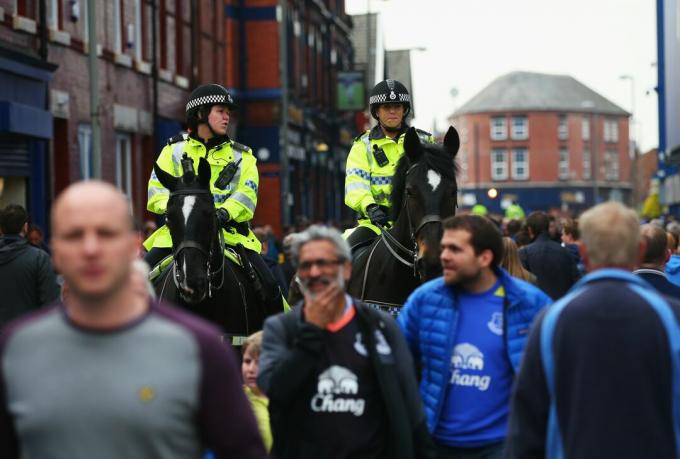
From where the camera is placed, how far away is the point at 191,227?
10172 millimetres

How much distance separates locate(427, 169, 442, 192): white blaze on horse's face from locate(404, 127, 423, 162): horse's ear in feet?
0.84

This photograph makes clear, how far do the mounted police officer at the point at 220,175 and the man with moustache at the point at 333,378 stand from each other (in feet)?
16.8

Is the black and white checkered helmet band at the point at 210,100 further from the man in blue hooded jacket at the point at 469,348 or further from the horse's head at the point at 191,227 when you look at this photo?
the man in blue hooded jacket at the point at 469,348

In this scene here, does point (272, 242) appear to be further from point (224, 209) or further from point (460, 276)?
point (460, 276)

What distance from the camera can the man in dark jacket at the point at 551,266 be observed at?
14317mm

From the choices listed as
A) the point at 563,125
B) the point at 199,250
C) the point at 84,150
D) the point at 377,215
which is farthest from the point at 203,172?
the point at 563,125

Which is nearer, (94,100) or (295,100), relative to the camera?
(94,100)

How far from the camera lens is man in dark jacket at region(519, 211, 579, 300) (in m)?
14.3

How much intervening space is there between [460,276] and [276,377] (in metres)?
1.39

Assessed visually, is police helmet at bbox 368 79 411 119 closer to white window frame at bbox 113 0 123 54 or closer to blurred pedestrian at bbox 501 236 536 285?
blurred pedestrian at bbox 501 236 536 285

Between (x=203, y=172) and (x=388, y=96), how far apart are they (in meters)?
2.03

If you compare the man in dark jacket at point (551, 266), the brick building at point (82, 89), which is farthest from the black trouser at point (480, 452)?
the brick building at point (82, 89)

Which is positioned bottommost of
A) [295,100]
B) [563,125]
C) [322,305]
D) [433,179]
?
[322,305]

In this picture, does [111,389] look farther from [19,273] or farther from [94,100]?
[94,100]
